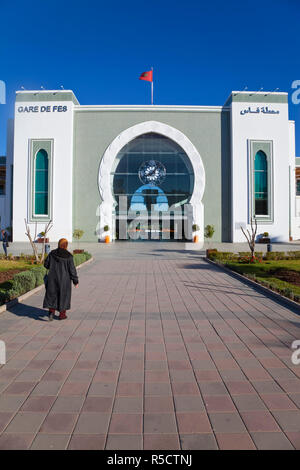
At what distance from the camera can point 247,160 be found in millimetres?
27750

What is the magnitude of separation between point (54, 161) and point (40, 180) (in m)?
2.07

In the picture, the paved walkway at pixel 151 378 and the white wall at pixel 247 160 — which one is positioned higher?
the white wall at pixel 247 160

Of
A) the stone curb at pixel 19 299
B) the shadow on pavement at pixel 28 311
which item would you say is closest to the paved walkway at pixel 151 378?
the shadow on pavement at pixel 28 311

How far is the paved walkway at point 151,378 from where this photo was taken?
7.86 feet

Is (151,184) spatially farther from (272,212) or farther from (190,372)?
(190,372)

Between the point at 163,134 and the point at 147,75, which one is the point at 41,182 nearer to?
the point at 163,134

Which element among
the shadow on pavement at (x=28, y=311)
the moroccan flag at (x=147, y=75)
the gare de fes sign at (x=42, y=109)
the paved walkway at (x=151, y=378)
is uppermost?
the moroccan flag at (x=147, y=75)

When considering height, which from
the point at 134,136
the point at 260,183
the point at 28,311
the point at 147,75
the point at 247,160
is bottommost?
the point at 28,311

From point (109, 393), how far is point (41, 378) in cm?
80

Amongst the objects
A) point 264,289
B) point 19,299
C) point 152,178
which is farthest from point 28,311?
point 152,178

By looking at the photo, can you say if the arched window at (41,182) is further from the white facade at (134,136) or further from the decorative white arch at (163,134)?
the decorative white arch at (163,134)

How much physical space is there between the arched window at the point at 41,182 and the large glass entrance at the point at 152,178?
5.88m

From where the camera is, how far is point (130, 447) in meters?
2.27

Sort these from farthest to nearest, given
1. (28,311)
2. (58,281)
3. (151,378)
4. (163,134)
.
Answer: (163,134) → (28,311) → (58,281) → (151,378)
